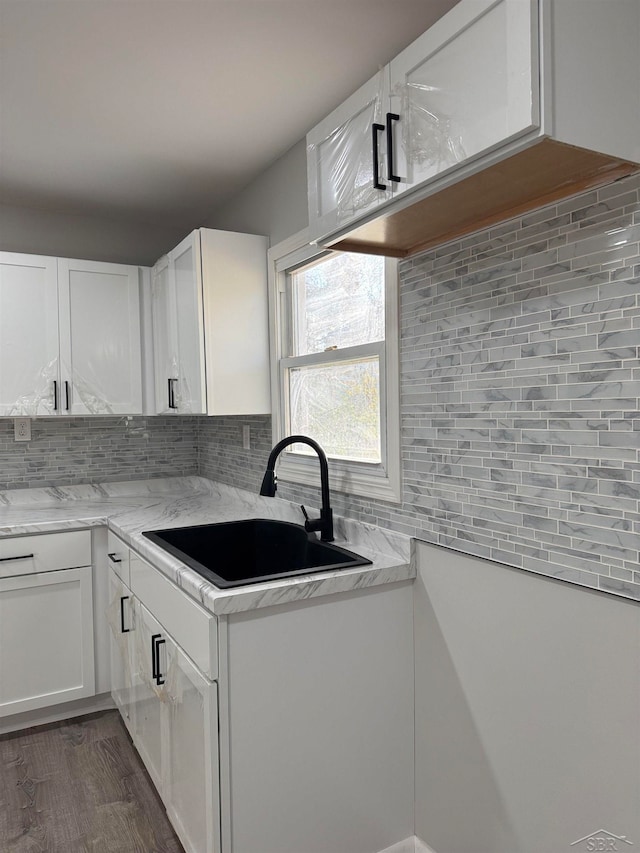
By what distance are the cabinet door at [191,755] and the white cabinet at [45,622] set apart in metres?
0.90

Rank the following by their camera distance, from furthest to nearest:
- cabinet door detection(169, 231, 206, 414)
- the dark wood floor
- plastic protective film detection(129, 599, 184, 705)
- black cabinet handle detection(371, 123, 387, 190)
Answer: cabinet door detection(169, 231, 206, 414) → the dark wood floor → plastic protective film detection(129, 599, 184, 705) → black cabinet handle detection(371, 123, 387, 190)

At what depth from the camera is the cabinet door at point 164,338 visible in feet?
9.23

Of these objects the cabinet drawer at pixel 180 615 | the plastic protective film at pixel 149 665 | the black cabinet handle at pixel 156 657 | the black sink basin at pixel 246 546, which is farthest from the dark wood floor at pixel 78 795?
the black sink basin at pixel 246 546

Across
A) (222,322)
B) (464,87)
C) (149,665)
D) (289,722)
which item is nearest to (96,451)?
(222,322)

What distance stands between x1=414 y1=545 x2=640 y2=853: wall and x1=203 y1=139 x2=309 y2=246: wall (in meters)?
1.42

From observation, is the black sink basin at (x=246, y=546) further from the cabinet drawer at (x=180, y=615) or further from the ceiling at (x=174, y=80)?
the ceiling at (x=174, y=80)

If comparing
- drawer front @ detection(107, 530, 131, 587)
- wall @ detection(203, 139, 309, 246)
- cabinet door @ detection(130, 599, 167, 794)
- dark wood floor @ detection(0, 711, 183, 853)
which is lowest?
dark wood floor @ detection(0, 711, 183, 853)

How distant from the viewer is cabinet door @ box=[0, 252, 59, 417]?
281cm

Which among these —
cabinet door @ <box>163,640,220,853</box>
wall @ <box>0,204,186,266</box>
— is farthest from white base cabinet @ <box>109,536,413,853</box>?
wall @ <box>0,204,186,266</box>

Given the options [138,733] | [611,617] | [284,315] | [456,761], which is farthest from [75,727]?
[611,617]

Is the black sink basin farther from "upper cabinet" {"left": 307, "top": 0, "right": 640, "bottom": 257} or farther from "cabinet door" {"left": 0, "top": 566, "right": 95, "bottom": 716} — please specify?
"upper cabinet" {"left": 307, "top": 0, "right": 640, "bottom": 257}

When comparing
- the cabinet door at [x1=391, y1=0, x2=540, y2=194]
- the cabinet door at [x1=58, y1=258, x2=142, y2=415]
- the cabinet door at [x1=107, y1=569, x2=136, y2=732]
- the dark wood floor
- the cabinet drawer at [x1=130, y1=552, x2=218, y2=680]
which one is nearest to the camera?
the cabinet door at [x1=391, y1=0, x2=540, y2=194]

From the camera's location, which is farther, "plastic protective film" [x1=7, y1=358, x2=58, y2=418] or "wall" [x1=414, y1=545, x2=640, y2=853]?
"plastic protective film" [x1=7, y1=358, x2=58, y2=418]

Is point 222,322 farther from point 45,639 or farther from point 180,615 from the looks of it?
point 45,639
